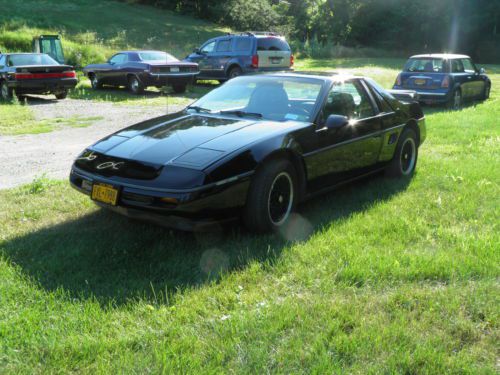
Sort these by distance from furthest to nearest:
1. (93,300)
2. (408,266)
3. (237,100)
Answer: (237,100)
(408,266)
(93,300)

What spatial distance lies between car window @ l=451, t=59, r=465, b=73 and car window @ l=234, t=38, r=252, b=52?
6.87m

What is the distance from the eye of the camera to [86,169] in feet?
15.3

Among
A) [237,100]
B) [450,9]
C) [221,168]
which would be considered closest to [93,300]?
[221,168]

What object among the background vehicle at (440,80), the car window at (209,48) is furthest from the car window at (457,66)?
the car window at (209,48)

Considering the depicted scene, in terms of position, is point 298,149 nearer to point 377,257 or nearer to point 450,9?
point 377,257

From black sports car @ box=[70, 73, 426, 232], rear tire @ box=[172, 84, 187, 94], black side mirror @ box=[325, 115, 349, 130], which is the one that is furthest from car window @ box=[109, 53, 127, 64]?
black side mirror @ box=[325, 115, 349, 130]

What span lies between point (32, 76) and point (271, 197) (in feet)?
40.2

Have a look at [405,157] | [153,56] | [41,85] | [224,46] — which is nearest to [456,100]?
Answer: [405,157]

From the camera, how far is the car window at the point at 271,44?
1845cm

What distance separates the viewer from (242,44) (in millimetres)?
18625

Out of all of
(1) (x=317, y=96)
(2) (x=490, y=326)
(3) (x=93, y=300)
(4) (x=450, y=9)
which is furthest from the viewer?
(4) (x=450, y=9)

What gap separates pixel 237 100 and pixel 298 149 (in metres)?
1.23

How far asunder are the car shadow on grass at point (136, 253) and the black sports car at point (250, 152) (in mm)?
259

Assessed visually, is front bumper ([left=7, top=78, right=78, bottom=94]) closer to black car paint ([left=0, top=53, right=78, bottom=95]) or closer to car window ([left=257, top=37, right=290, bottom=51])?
black car paint ([left=0, top=53, right=78, bottom=95])
